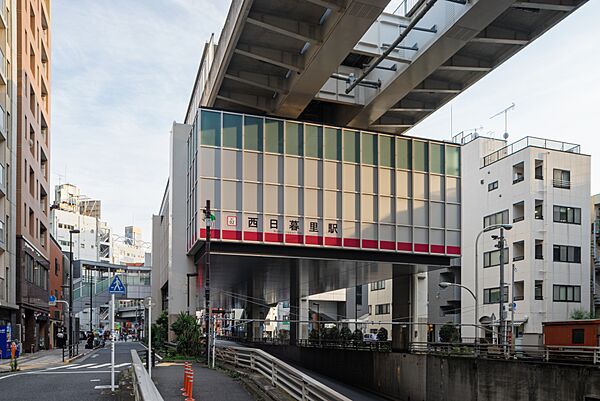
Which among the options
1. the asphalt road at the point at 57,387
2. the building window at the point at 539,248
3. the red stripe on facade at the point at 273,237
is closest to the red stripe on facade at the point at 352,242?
the red stripe on facade at the point at 273,237

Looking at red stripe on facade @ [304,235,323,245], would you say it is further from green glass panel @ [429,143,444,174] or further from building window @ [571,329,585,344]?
building window @ [571,329,585,344]

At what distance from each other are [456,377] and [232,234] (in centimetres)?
1330

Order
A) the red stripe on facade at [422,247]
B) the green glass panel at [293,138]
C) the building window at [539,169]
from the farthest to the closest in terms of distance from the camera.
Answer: the building window at [539,169] < the red stripe on facade at [422,247] < the green glass panel at [293,138]

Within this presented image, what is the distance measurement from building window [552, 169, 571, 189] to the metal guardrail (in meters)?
31.1

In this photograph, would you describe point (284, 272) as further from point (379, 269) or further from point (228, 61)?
point (228, 61)

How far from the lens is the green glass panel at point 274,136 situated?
36.9 meters

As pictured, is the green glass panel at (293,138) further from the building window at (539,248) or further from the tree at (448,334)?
the building window at (539,248)

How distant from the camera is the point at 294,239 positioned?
36.8 meters

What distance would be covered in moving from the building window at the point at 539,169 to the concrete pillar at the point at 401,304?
75.9 feet

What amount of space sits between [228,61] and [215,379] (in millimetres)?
16697

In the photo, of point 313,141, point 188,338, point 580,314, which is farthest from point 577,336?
point 580,314

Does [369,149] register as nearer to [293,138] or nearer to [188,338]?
[293,138]

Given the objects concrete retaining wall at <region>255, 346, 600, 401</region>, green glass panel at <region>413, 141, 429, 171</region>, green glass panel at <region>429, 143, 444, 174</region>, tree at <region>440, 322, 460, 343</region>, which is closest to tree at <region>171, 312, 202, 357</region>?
concrete retaining wall at <region>255, 346, 600, 401</region>

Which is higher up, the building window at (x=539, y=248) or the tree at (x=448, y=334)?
the building window at (x=539, y=248)
